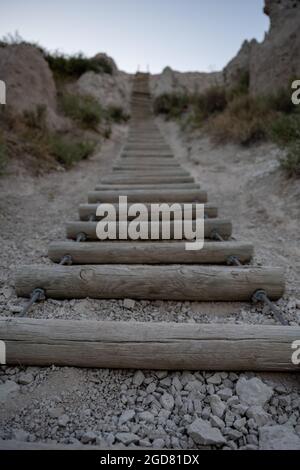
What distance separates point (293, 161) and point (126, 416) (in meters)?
3.55

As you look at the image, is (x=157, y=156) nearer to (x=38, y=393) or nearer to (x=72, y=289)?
(x=72, y=289)

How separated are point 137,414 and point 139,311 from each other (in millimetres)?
726

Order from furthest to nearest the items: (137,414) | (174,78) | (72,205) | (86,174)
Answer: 1. (174,78)
2. (86,174)
3. (72,205)
4. (137,414)

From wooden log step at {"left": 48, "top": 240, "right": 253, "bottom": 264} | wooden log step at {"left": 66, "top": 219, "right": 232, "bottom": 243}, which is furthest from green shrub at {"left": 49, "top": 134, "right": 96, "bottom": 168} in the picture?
wooden log step at {"left": 48, "top": 240, "right": 253, "bottom": 264}

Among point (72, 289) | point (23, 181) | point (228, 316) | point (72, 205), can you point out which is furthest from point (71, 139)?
point (228, 316)

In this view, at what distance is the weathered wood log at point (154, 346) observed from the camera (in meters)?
1.45

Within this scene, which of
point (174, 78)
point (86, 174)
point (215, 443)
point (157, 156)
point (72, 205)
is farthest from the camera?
point (174, 78)

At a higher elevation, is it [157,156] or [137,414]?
[157,156]

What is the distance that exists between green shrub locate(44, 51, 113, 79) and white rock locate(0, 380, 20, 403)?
10.3 m

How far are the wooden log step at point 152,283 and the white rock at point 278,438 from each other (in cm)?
91

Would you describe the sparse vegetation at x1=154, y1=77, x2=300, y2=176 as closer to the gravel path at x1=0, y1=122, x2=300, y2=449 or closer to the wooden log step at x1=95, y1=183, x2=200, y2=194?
the wooden log step at x1=95, y1=183, x2=200, y2=194

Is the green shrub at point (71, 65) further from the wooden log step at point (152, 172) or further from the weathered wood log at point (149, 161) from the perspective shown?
the wooden log step at point (152, 172)

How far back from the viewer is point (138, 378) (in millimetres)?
1440

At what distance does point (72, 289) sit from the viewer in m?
2.01
